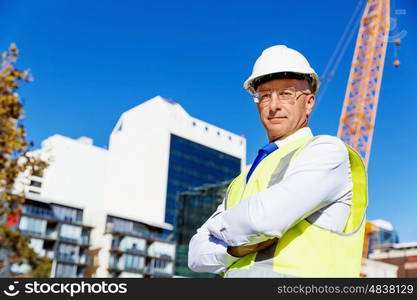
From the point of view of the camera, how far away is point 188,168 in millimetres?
92250

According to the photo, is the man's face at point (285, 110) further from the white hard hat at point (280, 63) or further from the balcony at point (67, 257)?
the balcony at point (67, 257)

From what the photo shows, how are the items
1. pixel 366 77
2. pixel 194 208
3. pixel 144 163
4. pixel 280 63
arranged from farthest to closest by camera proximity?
pixel 144 163 < pixel 194 208 < pixel 366 77 < pixel 280 63

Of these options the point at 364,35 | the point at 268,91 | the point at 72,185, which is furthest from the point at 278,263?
the point at 72,185

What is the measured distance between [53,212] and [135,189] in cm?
4306

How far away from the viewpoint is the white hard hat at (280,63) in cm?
179

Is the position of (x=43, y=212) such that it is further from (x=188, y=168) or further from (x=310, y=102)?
(x=310, y=102)

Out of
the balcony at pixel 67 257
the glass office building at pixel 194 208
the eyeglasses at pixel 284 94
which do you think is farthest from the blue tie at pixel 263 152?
A: the glass office building at pixel 194 208

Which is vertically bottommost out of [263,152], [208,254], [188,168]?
[208,254]

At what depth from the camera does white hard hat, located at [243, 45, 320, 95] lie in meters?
1.79

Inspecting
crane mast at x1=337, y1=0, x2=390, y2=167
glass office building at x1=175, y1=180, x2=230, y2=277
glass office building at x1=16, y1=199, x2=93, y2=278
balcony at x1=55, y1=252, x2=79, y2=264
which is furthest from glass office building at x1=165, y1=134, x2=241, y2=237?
crane mast at x1=337, y1=0, x2=390, y2=167

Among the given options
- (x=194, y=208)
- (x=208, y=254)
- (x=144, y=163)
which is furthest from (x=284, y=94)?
(x=144, y=163)

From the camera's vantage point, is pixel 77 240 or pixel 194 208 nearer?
pixel 77 240

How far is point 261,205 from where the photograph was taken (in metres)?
1.48

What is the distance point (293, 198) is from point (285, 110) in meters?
0.43
